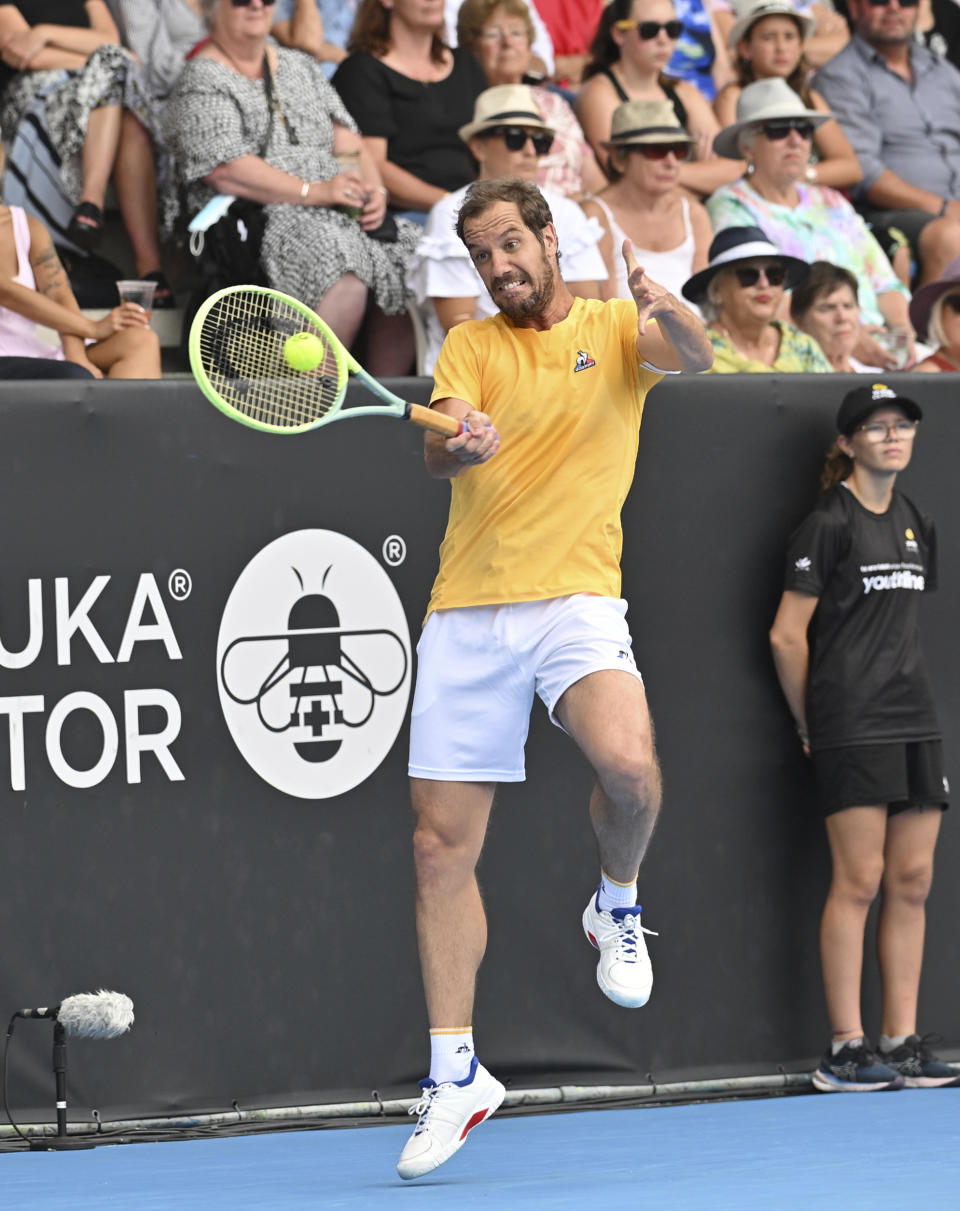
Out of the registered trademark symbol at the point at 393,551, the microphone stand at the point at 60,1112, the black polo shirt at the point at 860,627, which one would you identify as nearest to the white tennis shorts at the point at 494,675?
the registered trademark symbol at the point at 393,551

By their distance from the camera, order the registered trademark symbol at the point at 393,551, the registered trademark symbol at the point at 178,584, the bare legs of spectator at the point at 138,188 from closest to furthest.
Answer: the registered trademark symbol at the point at 178,584 < the registered trademark symbol at the point at 393,551 < the bare legs of spectator at the point at 138,188

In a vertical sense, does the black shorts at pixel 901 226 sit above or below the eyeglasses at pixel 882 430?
above

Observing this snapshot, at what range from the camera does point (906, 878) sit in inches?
232

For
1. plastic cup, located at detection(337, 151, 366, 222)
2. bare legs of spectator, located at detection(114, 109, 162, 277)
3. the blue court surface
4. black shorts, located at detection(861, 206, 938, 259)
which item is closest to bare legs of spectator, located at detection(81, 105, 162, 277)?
bare legs of spectator, located at detection(114, 109, 162, 277)

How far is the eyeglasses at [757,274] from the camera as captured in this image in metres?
6.69

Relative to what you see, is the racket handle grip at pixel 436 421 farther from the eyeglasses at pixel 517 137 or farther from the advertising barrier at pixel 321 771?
the eyeglasses at pixel 517 137

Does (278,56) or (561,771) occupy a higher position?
(278,56)

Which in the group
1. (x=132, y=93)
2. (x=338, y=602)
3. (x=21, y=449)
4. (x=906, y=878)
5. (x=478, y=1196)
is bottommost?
(x=478, y=1196)

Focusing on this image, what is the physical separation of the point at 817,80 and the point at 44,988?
6160 mm

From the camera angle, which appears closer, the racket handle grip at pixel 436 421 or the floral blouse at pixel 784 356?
the racket handle grip at pixel 436 421

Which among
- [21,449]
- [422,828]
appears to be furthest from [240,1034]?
[21,449]

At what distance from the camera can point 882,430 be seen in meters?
5.87

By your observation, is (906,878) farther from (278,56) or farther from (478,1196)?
(278,56)

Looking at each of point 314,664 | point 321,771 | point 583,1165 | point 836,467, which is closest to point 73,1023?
point 321,771
